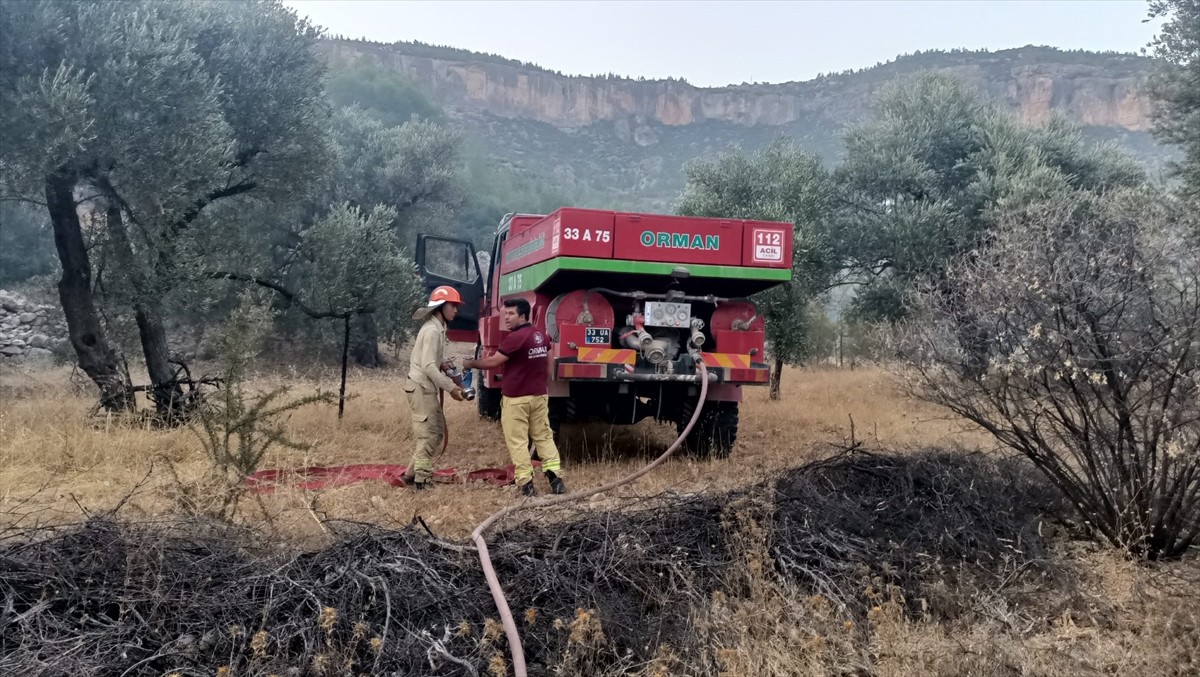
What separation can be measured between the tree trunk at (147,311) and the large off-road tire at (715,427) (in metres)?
5.69

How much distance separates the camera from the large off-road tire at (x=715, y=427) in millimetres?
7418

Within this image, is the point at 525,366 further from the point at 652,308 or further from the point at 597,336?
the point at 652,308

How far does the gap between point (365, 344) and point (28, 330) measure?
31.9 feet

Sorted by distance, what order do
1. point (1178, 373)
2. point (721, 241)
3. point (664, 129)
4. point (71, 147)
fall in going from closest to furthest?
point (1178, 373), point (721, 241), point (71, 147), point (664, 129)

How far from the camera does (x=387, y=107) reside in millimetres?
41000

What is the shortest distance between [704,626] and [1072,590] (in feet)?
6.08

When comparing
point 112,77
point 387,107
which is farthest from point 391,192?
point 387,107

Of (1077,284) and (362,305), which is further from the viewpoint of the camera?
(362,305)

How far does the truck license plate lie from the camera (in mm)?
6758

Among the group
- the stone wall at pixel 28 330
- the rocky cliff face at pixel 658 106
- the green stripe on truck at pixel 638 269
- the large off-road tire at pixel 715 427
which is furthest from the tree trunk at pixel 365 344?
the rocky cliff face at pixel 658 106

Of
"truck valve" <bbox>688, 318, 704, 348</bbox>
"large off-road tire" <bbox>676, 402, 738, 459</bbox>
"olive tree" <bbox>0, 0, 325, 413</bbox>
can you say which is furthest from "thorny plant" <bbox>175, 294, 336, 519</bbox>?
"large off-road tire" <bbox>676, 402, 738, 459</bbox>

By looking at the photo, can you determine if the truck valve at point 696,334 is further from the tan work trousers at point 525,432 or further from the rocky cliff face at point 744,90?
the rocky cliff face at point 744,90

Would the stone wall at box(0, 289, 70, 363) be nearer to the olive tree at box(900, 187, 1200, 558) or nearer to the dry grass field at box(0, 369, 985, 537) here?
the dry grass field at box(0, 369, 985, 537)

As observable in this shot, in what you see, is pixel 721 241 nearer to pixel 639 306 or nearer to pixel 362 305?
pixel 639 306
